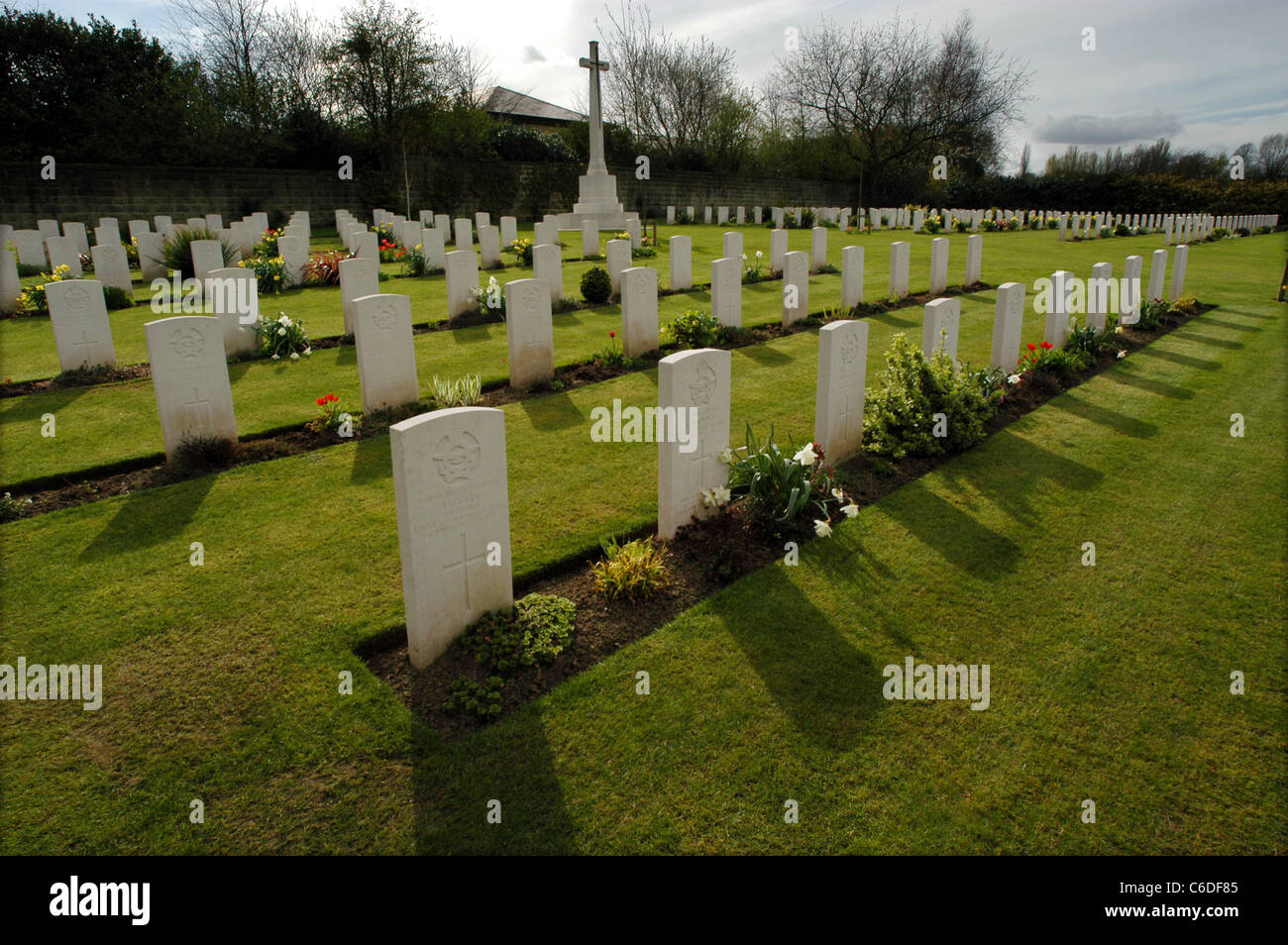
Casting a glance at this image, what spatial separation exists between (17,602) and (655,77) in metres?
42.5

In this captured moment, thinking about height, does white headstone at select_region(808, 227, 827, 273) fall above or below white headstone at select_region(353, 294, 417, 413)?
above

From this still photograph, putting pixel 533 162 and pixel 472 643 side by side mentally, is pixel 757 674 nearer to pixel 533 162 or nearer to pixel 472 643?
pixel 472 643

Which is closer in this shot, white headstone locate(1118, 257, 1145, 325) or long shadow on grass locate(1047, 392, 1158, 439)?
long shadow on grass locate(1047, 392, 1158, 439)

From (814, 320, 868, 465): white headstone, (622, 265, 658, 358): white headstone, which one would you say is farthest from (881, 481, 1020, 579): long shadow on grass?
(622, 265, 658, 358): white headstone

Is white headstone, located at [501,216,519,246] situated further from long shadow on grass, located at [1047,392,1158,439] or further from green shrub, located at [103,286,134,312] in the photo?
long shadow on grass, located at [1047,392,1158,439]

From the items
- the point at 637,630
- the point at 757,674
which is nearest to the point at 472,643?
the point at 637,630

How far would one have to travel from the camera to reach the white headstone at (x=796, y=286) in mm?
12305

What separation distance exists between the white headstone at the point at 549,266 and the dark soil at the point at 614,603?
6975 millimetres

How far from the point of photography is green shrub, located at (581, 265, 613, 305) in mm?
13969

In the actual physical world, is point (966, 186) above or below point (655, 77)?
below

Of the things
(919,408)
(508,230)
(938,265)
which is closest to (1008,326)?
(919,408)

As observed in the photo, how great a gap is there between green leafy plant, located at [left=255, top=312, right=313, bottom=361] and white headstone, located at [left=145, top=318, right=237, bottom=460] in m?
3.59
